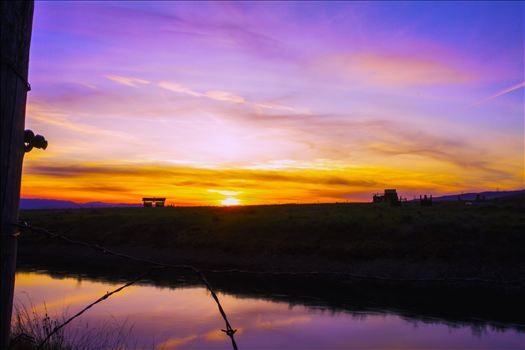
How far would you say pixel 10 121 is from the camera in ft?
10.1

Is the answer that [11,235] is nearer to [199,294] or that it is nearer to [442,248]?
[199,294]

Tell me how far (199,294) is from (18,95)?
24167 millimetres

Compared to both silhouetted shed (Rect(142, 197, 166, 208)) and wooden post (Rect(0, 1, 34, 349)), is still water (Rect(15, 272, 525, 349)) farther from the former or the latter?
silhouetted shed (Rect(142, 197, 166, 208))

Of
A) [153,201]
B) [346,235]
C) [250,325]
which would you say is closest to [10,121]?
[250,325]

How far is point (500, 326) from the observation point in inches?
789

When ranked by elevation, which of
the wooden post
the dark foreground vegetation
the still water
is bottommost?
the still water

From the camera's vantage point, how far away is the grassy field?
3156cm

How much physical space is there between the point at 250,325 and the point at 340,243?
1725 centimetres

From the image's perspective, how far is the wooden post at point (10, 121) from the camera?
302 centimetres

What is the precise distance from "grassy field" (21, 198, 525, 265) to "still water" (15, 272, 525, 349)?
666 cm

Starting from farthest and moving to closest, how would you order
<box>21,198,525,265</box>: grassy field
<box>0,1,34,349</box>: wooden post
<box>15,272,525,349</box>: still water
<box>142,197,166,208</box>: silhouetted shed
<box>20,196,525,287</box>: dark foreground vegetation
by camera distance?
<box>142,197,166,208</box>: silhouetted shed, <box>21,198,525,265</box>: grassy field, <box>20,196,525,287</box>: dark foreground vegetation, <box>15,272,525,349</box>: still water, <box>0,1,34,349</box>: wooden post

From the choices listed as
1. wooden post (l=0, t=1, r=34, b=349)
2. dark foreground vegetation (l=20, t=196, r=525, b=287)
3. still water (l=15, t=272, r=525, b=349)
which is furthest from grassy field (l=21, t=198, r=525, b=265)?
wooden post (l=0, t=1, r=34, b=349)

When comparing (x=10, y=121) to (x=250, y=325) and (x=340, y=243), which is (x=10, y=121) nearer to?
(x=250, y=325)

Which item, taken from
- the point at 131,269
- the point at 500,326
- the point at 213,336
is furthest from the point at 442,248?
the point at 131,269
